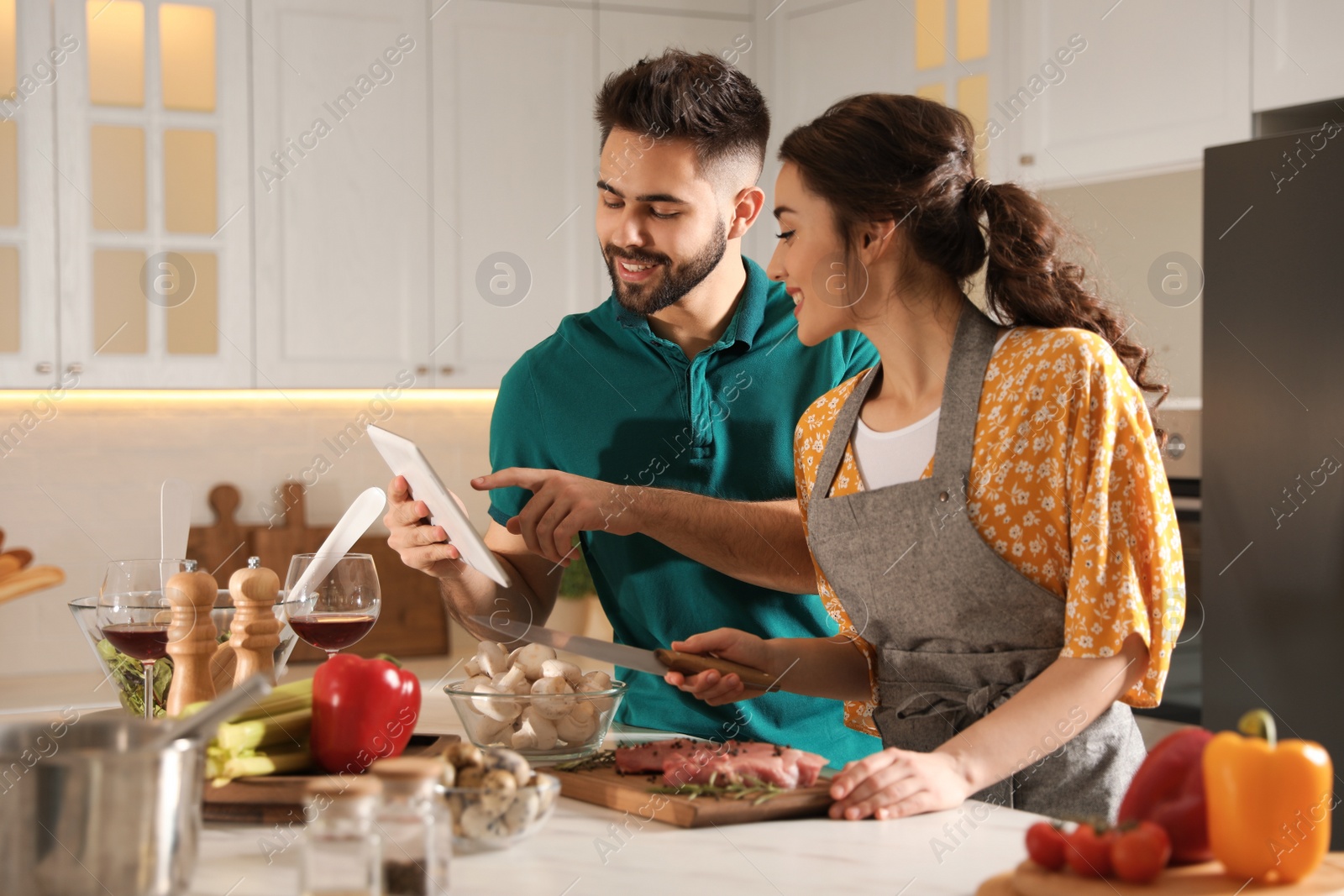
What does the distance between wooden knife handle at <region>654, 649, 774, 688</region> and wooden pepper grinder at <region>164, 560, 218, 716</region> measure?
16.6 inches

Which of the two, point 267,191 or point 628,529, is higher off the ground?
point 267,191

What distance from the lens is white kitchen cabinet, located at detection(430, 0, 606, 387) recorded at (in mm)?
3355

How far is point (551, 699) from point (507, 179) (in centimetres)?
244

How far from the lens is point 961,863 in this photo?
3.09 feet

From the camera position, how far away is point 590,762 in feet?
3.94

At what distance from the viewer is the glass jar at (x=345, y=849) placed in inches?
28.0

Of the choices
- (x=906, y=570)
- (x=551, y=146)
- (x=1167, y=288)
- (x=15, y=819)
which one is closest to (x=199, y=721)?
(x=15, y=819)

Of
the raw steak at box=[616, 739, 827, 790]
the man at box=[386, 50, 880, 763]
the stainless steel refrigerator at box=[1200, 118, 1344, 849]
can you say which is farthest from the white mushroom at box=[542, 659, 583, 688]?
the stainless steel refrigerator at box=[1200, 118, 1344, 849]

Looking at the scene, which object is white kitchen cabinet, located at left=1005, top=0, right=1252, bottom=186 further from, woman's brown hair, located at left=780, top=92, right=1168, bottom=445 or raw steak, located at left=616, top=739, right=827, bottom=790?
raw steak, located at left=616, top=739, right=827, bottom=790

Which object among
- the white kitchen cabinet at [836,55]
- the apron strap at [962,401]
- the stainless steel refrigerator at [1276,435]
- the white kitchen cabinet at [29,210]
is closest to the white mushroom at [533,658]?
the apron strap at [962,401]

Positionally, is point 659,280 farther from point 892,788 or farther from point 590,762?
point 892,788

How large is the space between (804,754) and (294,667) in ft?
7.95

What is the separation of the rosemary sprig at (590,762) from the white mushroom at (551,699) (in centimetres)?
A: 4

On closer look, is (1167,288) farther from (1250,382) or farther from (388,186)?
(388,186)
